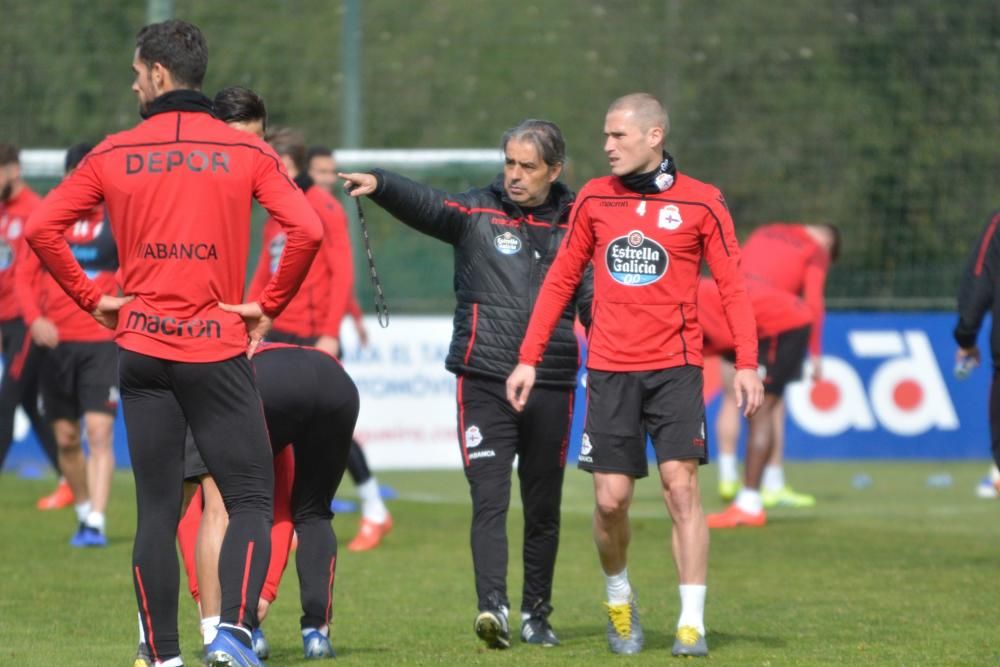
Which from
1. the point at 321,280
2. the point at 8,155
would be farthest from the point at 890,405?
the point at 8,155

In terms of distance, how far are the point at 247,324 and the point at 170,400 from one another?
34cm

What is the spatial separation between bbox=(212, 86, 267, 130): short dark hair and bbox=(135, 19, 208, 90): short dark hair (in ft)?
2.91

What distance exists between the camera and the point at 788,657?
6723 mm

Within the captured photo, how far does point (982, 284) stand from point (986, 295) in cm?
6

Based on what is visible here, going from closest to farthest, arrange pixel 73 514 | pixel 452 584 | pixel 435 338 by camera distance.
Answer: pixel 452 584, pixel 73 514, pixel 435 338

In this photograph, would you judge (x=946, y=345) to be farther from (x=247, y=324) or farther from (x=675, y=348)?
(x=247, y=324)

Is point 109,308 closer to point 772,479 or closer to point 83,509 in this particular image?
point 83,509

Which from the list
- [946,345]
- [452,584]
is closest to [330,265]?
[452,584]

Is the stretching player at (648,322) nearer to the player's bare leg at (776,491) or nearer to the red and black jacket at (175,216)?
the red and black jacket at (175,216)

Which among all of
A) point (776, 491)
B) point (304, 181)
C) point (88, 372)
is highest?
point (304, 181)

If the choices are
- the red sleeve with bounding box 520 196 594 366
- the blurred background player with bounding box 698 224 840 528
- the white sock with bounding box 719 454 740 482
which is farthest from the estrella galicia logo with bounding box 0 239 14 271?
the red sleeve with bounding box 520 196 594 366

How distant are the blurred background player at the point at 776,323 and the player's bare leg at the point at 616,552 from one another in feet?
15.3

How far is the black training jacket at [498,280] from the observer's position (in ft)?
23.7

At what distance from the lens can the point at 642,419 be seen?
269 inches
